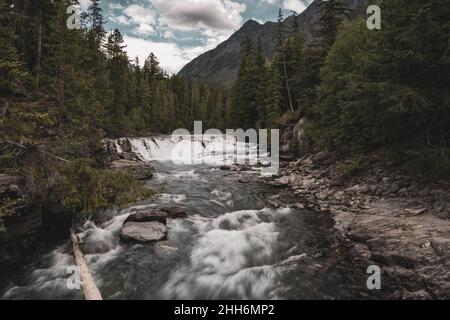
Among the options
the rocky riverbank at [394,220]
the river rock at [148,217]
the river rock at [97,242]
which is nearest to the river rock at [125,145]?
the rocky riverbank at [394,220]

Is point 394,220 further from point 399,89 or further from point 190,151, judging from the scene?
point 190,151

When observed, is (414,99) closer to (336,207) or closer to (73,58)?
(336,207)

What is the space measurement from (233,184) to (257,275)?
11.5 m

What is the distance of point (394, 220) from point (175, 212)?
29.1ft

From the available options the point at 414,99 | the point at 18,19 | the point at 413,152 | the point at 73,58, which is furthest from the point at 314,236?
the point at 18,19

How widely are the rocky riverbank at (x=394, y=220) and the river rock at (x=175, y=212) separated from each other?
480 cm

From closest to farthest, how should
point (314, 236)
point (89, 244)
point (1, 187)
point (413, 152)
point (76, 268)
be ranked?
point (1, 187) < point (76, 268) < point (89, 244) < point (314, 236) < point (413, 152)

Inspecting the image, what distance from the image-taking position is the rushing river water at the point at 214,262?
776 centimetres

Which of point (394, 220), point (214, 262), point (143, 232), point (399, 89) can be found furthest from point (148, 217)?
point (399, 89)

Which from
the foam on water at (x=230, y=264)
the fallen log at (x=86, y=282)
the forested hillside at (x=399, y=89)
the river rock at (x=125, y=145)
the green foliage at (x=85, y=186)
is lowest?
the foam on water at (x=230, y=264)

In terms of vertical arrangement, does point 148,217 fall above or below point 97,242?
above

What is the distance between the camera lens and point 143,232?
10.8 meters

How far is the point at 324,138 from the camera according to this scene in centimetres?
1962

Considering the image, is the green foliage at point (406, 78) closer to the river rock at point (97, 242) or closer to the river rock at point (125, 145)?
the river rock at point (97, 242)
